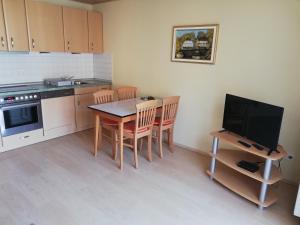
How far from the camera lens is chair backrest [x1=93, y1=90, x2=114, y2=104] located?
11.3 feet

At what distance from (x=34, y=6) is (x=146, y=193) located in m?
3.17

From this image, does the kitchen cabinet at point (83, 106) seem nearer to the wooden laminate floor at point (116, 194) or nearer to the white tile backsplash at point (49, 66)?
the white tile backsplash at point (49, 66)

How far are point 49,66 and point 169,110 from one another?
243 centimetres

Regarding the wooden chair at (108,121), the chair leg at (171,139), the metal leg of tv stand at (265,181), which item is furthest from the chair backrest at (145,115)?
the metal leg of tv stand at (265,181)

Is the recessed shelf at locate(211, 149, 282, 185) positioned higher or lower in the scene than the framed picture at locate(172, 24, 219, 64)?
lower

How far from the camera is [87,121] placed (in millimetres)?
4426

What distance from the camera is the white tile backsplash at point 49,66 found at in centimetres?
368

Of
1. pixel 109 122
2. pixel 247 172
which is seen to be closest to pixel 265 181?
pixel 247 172

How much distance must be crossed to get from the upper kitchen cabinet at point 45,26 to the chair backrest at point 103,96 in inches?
45.9

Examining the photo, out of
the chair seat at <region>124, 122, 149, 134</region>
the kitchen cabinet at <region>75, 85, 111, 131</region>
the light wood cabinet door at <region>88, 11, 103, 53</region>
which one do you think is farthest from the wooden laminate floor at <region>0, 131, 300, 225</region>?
the light wood cabinet door at <region>88, 11, 103, 53</region>

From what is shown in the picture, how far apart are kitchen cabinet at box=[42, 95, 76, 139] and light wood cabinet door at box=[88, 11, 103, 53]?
3.67 ft

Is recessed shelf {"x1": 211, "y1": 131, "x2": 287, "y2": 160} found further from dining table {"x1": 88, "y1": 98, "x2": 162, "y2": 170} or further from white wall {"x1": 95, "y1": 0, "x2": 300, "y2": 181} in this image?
dining table {"x1": 88, "y1": 98, "x2": 162, "y2": 170}

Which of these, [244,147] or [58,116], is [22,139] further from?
[244,147]

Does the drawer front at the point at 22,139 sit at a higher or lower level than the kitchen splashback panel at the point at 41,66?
lower
